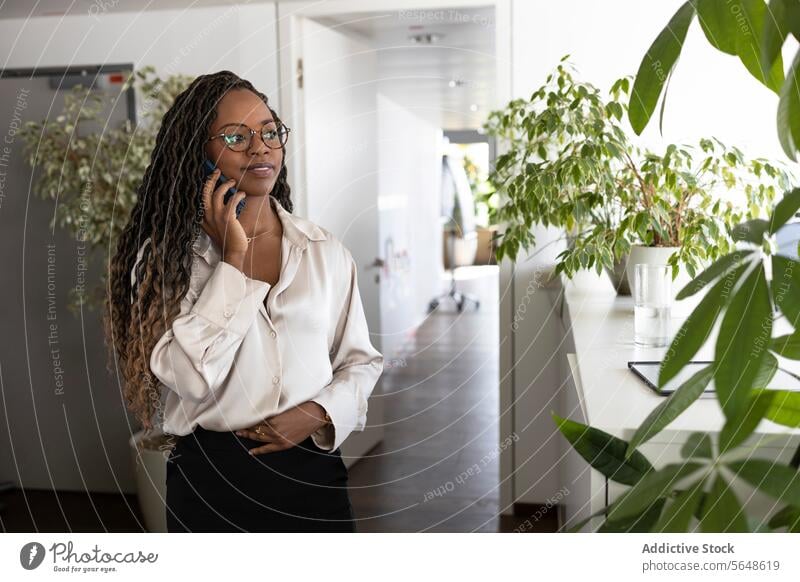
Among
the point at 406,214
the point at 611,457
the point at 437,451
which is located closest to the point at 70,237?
the point at 437,451

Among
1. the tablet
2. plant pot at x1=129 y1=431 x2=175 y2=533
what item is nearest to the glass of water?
the tablet

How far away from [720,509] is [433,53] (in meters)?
2.72

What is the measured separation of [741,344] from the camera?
1.58 feet

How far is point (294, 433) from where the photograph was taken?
3.27 ft

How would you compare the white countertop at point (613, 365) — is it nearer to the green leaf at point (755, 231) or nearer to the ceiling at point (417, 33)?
the green leaf at point (755, 231)

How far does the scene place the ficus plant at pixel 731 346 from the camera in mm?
482

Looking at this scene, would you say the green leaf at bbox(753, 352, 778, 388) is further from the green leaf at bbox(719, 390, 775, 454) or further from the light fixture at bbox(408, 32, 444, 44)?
the light fixture at bbox(408, 32, 444, 44)

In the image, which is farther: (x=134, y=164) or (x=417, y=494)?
(x=417, y=494)

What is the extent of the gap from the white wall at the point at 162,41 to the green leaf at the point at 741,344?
1.64 metres

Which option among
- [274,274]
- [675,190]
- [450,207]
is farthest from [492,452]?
[450,207]

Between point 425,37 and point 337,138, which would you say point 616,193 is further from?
→ point 425,37

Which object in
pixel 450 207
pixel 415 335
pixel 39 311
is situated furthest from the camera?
pixel 450 207

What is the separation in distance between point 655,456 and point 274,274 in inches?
18.5
